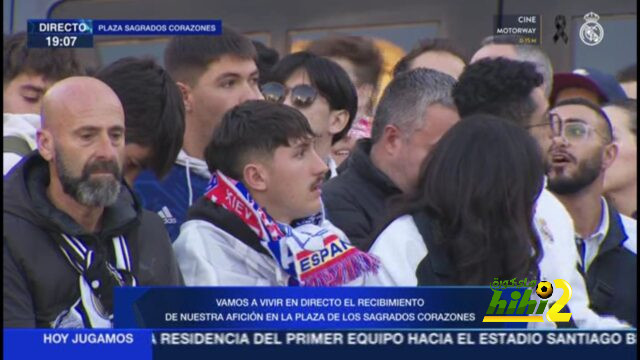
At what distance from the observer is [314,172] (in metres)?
4.63

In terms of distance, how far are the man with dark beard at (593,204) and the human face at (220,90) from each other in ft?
3.20

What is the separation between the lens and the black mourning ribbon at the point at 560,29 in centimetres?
471

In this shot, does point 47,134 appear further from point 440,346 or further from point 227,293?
point 440,346

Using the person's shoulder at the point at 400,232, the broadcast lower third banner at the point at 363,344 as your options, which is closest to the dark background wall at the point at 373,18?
the person's shoulder at the point at 400,232

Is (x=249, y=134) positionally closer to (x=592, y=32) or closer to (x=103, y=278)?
(x=103, y=278)

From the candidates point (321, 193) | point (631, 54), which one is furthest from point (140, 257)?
point (631, 54)

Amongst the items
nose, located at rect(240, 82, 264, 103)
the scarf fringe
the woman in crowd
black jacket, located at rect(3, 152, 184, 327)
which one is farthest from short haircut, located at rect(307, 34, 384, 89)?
black jacket, located at rect(3, 152, 184, 327)

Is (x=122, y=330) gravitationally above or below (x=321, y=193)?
below

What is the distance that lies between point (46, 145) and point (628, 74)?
6.10ft

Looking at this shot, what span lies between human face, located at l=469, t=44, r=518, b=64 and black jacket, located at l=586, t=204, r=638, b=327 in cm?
60

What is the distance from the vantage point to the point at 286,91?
4.68 meters

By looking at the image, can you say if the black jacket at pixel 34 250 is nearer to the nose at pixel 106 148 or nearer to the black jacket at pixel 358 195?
the nose at pixel 106 148

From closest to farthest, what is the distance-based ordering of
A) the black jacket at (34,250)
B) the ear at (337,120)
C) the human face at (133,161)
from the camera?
the black jacket at (34,250), the human face at (133,161), the ear at (337,120)

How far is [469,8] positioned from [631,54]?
54 cm
